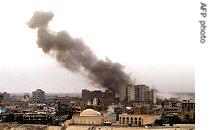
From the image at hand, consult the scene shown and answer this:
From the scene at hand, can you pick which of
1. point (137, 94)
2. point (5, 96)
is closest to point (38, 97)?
point (5, 96)

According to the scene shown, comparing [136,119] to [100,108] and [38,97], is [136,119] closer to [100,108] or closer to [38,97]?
[100,108]

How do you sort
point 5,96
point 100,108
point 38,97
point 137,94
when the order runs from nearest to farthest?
point 5,96 < point 137,94 < point 100,108 < point 38,97

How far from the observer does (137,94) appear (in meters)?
8.12

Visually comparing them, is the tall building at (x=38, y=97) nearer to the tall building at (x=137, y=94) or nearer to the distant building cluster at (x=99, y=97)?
the distant building cluster at (x=99, y=97)

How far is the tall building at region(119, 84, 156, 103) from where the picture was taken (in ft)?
25.6

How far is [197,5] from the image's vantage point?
2.42m

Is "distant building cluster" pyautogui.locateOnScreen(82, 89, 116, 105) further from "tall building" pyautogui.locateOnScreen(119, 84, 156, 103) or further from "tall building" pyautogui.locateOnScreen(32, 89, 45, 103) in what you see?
"tall building" pyautogui.locateOnScreen(32, 89, 45, 103)

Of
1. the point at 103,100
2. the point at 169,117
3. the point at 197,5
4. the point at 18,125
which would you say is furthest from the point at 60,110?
the point at 197,5

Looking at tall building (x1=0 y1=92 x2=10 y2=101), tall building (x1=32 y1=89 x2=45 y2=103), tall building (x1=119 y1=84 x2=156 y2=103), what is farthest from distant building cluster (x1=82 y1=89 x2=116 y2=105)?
tall building (x1=0 y1=92 x2=10 y2=101)

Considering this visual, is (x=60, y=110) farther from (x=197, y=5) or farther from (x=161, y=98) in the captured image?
(x=197, y=5)

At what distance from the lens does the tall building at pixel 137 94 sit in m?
7.79

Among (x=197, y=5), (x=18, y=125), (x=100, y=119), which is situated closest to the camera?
(x=197, y=5)

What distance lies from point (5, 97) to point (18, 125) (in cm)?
117

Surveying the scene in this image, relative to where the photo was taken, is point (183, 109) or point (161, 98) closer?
point (183, 109)
